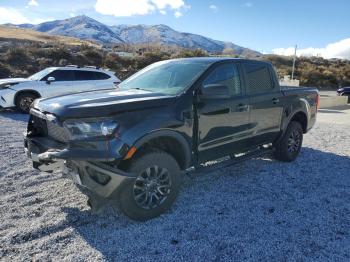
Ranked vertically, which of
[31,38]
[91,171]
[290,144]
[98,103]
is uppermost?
[31,38]

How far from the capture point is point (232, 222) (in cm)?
424

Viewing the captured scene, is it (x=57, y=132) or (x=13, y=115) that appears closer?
(x=57, y=132)

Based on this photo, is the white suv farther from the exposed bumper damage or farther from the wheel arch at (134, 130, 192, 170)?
the exposed bumper damage

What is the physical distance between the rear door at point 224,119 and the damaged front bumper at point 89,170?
1297 millimetres

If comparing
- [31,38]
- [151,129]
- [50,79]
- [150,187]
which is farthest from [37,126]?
[31,38]

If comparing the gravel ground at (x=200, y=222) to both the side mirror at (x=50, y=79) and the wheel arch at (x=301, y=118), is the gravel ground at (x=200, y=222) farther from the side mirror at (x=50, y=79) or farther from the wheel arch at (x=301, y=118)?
the side mirror at (x=50, y=79)

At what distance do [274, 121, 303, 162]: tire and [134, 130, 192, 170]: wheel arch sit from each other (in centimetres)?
258

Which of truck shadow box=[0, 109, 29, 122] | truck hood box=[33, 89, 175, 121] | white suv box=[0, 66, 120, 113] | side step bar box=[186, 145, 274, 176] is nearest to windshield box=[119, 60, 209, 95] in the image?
truck hood box=[33, 89, 175, 121]

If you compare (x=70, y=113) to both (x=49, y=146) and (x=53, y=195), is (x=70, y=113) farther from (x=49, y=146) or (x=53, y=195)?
(x=53, y=195)

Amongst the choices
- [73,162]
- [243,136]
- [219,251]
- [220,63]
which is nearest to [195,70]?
[220,63]

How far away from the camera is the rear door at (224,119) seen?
15.4ft

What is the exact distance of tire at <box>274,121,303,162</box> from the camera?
6.53 meters

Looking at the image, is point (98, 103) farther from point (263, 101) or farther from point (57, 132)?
point (263, 101)

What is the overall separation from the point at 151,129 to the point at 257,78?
2.52 metres
